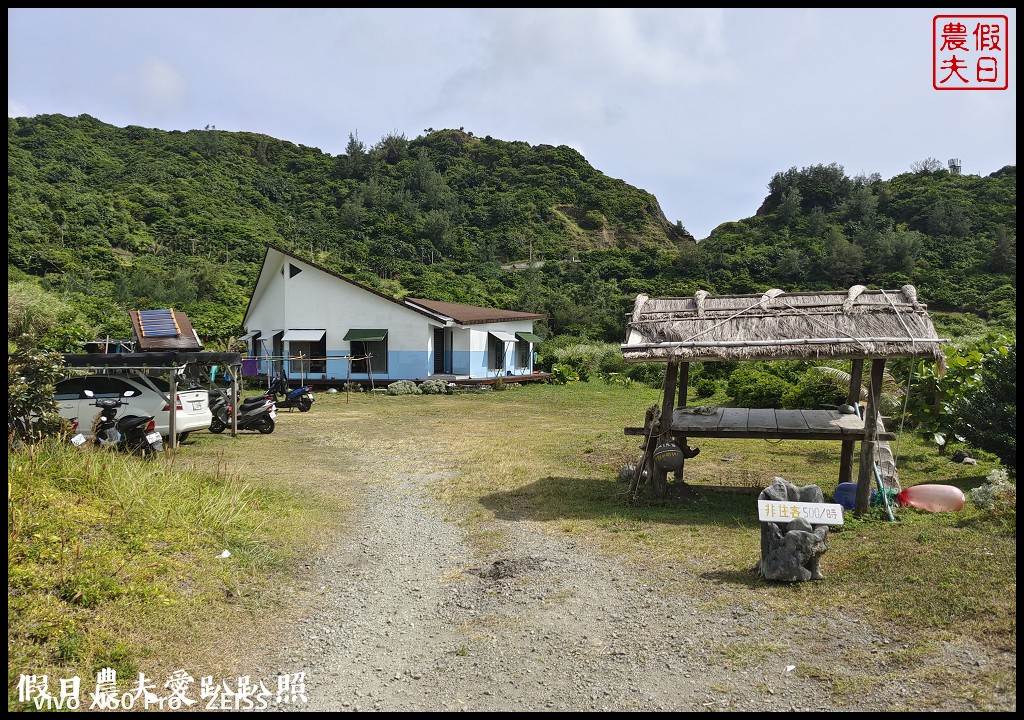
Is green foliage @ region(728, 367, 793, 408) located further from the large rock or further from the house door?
the house door

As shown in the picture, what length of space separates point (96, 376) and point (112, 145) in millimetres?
81731

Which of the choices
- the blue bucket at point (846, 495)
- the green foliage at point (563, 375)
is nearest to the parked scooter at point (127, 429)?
the blue bucket at point (846, 495)

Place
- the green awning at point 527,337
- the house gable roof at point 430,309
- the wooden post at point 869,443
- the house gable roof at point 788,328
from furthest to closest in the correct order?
the green awning at point 527,337
the house gable roof at point 430,309
the house gable roof at point 788,328
the wooden post at point 869,443

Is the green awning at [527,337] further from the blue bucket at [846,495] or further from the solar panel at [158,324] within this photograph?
the blue bucket at [846,495]

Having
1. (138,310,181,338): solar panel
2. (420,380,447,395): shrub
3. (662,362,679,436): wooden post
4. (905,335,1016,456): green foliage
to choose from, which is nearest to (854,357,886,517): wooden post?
(662,362,679,436): wooden post

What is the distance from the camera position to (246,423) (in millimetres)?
14211

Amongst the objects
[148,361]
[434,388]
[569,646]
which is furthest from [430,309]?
[569,646]

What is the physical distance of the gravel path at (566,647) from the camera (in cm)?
373

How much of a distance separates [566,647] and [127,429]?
893cm

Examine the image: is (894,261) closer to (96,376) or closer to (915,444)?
(915,444)

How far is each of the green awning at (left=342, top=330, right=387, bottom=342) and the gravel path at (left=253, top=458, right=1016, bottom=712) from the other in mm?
20290

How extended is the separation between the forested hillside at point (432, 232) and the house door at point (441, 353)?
10261mm

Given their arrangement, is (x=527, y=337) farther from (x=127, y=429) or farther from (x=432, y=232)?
(x=432, y=232)

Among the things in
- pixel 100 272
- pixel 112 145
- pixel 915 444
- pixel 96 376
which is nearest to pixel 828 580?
pixel 915 444
